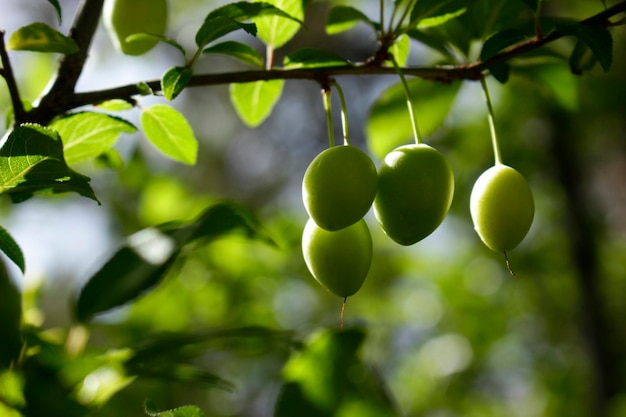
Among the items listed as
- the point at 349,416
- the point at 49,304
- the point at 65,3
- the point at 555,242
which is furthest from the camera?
the point at 49,304

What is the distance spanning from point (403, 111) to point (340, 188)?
0.26 metres

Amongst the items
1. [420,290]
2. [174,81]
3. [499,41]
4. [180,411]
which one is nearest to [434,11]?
[499,41]

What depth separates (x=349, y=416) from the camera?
543mm

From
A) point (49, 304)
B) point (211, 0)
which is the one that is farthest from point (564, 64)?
point (49, 304)

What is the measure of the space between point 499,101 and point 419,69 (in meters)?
1.02

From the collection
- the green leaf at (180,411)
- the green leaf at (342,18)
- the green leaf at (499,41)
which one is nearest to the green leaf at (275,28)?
the green leaf at (342,18)

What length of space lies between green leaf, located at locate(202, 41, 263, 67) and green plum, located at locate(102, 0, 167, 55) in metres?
0.04

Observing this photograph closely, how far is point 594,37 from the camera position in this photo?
375 millimetres

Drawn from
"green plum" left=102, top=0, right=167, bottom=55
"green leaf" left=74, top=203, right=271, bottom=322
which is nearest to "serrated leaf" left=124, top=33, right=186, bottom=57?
"green plum" left=102, top=0, right=167, bottom=55

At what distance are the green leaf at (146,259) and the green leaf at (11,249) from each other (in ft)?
0.38

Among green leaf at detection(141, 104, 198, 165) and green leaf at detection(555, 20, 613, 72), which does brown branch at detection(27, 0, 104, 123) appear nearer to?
green leaf at detection(141, 104, 198, 165)

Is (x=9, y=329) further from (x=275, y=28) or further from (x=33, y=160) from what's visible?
(x=275, y=28)

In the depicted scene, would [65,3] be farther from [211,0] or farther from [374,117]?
[374,117]

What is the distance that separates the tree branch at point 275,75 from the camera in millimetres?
387
